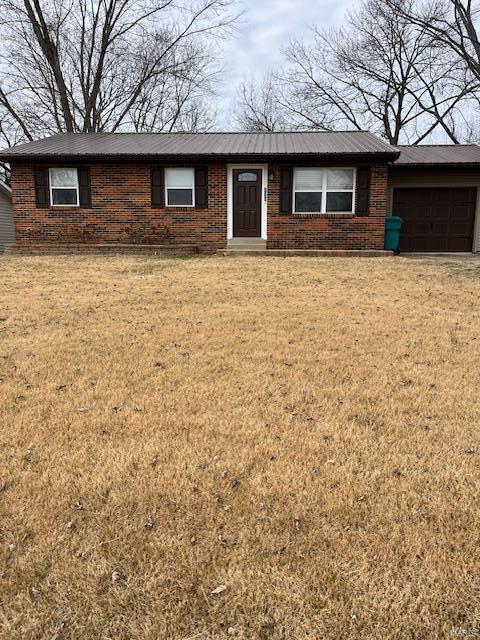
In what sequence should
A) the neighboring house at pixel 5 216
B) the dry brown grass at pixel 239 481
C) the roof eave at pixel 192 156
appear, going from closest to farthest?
the dry brown grass at pixel 239 481
the roof eave at pixel 192 156
the neighboring house at pixel 5 216

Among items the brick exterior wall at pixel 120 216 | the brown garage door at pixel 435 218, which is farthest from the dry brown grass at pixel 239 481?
the brown garage door at pixel 435 218

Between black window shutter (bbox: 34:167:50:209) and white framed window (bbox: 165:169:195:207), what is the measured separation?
3722 millimetres

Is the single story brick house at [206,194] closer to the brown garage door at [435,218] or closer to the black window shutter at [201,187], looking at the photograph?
the black window shutter at [201,187]

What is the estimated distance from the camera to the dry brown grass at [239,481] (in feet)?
5.51

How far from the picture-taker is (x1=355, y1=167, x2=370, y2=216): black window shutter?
13711 mm

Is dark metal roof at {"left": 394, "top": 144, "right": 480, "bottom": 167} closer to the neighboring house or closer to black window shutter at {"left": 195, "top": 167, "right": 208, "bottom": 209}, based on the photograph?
black window shutter at {"left": 195, "top": 167, "right": 208, "bottom": 209}

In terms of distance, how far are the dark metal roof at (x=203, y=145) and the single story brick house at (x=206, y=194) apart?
0.06m

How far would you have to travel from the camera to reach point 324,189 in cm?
1398

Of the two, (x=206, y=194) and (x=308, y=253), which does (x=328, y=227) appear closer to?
(x=308, y=253)

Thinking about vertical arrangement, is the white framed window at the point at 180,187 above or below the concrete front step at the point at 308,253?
above

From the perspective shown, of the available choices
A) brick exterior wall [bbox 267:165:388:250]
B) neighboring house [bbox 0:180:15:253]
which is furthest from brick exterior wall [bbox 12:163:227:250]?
neighboring house [bbox 0:180:15:253]

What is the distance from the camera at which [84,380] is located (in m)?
3.78

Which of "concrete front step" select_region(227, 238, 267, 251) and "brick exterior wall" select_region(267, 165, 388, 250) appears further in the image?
"concrete front step" select_region(227, 238, 267, 251)

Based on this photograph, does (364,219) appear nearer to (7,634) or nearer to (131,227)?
(131,227)
